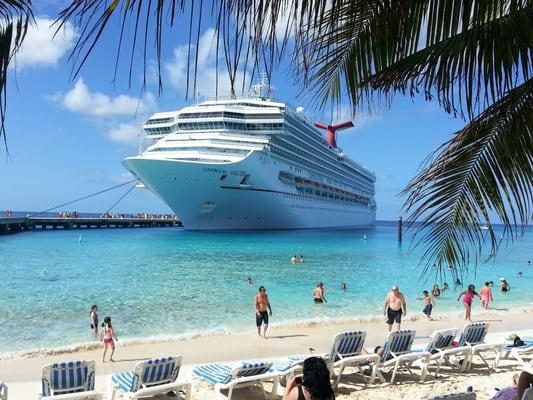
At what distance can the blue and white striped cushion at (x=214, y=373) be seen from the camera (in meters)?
6.36

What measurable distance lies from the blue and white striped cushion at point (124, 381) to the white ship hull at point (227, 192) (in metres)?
33.4

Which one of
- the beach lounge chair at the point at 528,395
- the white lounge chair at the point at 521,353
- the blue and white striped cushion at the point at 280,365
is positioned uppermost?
the beach lounge chair at the point at 528,395

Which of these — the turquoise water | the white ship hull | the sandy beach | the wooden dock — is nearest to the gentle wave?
the sandy beach

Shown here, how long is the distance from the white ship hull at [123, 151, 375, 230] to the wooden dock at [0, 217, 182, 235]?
2300cm

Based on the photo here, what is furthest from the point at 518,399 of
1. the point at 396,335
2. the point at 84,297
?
the point at 84,297

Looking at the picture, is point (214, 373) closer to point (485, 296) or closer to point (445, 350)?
point (445, 350)

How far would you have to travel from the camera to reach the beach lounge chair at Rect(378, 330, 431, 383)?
7.19 meters

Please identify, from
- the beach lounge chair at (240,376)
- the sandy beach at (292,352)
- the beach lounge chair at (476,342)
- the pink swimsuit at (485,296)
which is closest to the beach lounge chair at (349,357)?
the sandy beach at (292,352)

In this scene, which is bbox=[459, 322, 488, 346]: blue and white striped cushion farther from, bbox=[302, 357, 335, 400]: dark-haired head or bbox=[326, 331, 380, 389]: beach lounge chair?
bbox=[302, 357, 335, 400]: dark-haired head

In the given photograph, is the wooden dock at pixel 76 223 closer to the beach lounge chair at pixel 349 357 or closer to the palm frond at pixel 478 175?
the beach lounge chair at pixel 349 357

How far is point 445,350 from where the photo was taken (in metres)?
7.61

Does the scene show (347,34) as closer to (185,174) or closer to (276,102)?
(185,174)

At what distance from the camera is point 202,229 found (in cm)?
5009

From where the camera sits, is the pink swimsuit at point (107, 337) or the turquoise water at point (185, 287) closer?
the pink swimsuit at point (107, 337)
